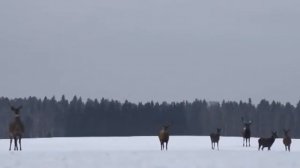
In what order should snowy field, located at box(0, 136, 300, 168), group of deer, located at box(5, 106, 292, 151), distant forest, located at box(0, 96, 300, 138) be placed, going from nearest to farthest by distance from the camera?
1. snowy field, located at box(0, 136, 300, 168)
2. group of deer, located at box(5, 106, 292, 151)
3. distant forest, located at box(0, 96, 300, 138)

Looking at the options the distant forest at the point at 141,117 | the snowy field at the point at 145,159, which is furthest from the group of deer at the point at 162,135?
the distant forest at the point at 141,117

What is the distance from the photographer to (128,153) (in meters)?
29.5

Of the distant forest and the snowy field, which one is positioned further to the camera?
the distant forest

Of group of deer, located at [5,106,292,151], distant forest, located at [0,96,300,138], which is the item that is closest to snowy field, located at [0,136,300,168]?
group of deer, located at [5,106,292,151]

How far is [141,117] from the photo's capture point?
422 ft

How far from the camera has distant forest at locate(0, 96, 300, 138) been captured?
12519cm

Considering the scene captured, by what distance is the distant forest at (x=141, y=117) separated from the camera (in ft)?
411

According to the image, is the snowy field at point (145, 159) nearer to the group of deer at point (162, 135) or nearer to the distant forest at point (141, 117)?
the group of deer at point (162, 135)

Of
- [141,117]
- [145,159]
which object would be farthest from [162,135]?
[141,117]

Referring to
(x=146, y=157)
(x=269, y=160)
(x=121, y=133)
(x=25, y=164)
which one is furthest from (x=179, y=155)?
(x=121, y=133)

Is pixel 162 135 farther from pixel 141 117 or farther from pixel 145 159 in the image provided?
pixel 141 117

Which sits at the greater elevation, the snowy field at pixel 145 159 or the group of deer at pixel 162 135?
the group of deer at pixel 162 135

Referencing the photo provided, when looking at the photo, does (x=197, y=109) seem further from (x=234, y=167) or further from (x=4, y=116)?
(x=234, y=167)

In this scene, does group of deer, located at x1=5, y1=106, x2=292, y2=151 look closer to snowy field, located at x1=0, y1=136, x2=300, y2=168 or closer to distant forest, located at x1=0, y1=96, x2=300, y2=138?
snowy field, located at x1=0, y1=136, x2=300, y2=168
